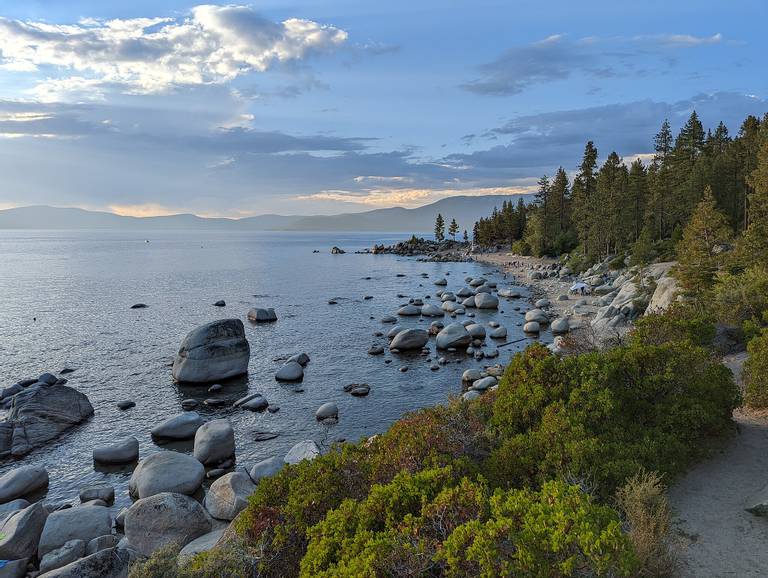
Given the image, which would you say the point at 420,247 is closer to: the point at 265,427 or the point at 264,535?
the point at 265,427

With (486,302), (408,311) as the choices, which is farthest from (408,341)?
(486,302)

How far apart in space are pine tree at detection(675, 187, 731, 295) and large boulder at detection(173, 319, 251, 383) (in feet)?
97.8

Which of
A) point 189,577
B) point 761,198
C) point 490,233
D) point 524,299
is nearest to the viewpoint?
point 189,577

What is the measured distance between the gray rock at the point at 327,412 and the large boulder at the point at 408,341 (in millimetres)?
11275

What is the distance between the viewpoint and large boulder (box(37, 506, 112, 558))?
46.4 feet

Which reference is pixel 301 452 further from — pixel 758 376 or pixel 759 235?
pixel 759 235

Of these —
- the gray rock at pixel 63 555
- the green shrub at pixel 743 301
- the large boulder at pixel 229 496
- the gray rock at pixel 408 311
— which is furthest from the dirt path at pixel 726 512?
the gray rock at pixel 408 311

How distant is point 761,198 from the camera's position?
111ft

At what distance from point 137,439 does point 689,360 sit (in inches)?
876

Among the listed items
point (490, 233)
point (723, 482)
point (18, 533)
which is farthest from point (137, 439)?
point (490, 233)

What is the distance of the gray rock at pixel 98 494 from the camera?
17.2 meters

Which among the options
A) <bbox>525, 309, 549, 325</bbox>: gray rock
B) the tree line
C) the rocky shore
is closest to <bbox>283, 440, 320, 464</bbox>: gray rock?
the rocky shore

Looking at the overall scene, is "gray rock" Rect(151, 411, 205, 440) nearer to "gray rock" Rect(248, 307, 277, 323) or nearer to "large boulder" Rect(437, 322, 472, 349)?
"large boulder" Rect(437, 322, 472, 349)

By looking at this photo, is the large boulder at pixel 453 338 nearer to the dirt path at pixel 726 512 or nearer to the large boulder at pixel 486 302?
the large boulder at pixel 486 302
